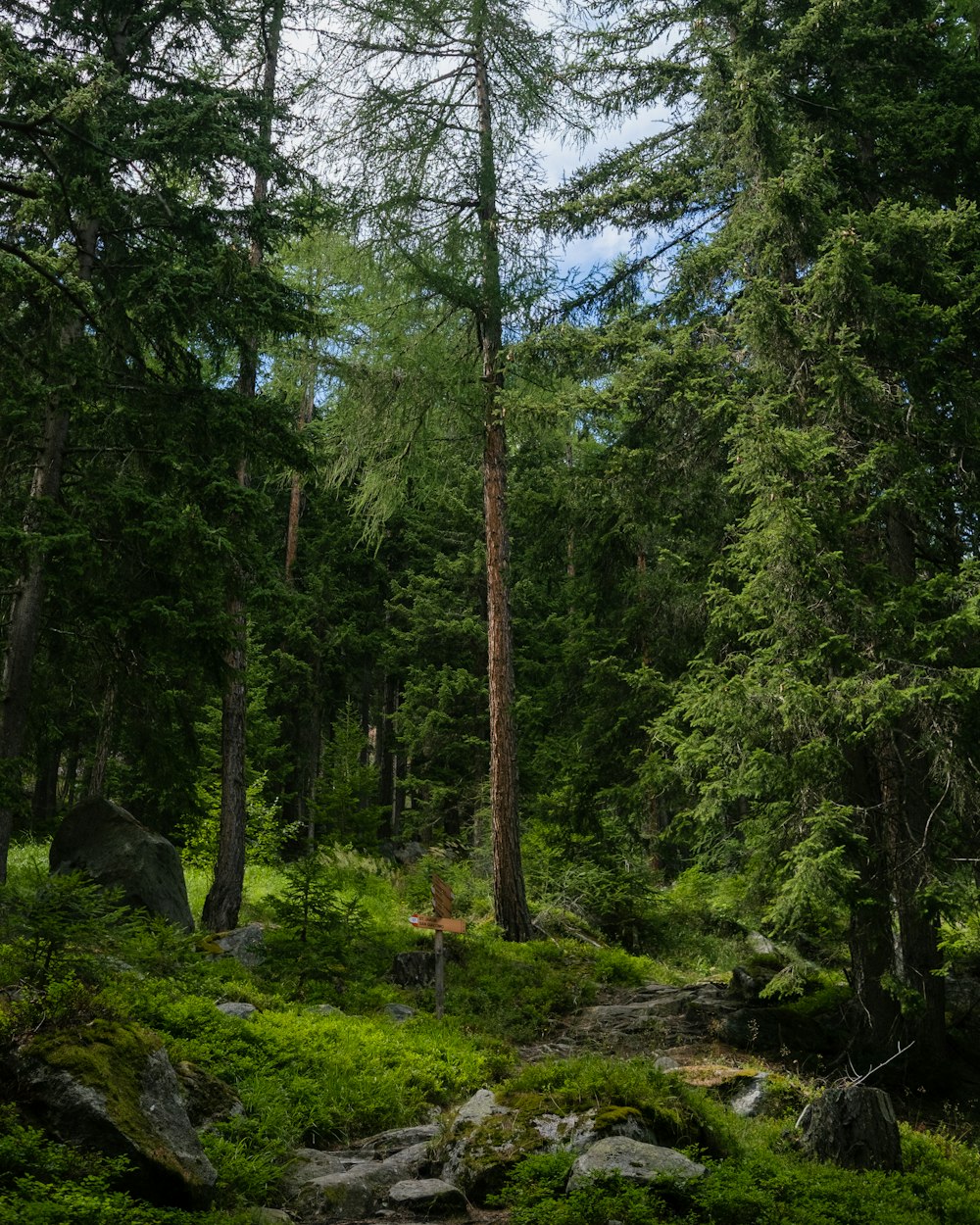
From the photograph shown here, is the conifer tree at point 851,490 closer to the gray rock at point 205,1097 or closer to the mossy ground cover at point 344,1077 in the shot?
the mossy ground cover at point 344,1077

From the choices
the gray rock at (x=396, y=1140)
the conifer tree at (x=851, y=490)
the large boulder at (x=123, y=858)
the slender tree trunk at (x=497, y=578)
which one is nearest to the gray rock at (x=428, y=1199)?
the gray rock at (x=396, y=1140)

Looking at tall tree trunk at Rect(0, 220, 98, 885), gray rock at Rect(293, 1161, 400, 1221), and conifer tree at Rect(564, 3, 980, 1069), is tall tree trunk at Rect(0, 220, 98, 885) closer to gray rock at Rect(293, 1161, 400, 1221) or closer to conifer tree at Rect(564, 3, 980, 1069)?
gray rock at Rect(293, 1161, 400, 1221)

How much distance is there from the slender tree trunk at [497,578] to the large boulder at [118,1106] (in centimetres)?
898

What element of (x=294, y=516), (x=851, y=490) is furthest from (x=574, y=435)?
(x=294, y=516)

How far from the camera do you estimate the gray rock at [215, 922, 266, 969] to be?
36.2 feet

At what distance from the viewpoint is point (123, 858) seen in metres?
11.4

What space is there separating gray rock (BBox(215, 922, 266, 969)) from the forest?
468 millimetres

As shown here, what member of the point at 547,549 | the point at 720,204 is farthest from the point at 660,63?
the point at 547,549

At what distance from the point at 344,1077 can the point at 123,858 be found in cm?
495

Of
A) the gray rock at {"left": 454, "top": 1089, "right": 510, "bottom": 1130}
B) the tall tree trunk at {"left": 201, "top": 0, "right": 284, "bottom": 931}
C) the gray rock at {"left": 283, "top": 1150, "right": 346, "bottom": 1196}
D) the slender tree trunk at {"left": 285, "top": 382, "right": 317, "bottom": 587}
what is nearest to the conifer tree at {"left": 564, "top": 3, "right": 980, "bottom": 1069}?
the gray rock at {"left": 454, "top": 1089, "right": 510, "bottom": 1130}

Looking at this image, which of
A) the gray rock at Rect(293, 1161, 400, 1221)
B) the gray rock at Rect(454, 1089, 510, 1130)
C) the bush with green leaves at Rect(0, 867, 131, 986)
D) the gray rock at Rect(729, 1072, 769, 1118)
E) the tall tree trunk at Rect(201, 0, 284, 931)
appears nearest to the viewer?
the gray rock at Rect(293, 1161, 400, 1221)

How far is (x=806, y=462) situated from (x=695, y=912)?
1005 centimetres

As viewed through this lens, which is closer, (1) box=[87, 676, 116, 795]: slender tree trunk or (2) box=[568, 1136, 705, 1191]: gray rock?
(2) box=[568, 1136, 705, 1191]: gray rock

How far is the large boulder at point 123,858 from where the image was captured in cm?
1113
